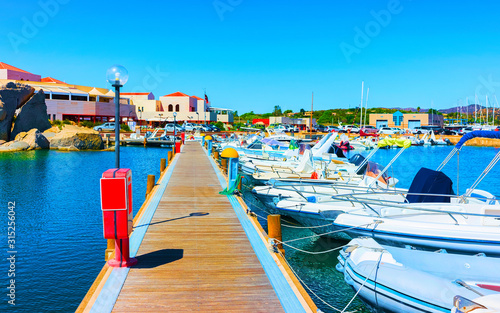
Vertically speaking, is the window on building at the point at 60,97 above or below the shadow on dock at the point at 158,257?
above

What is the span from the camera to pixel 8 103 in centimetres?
4725

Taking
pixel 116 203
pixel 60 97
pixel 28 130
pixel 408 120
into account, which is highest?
pixel 60 97

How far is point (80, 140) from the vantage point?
48938mm

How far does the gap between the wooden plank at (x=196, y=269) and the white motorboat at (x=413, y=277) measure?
2034 millimetres

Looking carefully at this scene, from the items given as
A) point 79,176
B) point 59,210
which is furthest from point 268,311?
point 79,176

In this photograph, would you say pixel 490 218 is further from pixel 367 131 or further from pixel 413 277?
pixel 367 131

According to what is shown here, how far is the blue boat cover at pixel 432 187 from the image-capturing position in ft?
36.7

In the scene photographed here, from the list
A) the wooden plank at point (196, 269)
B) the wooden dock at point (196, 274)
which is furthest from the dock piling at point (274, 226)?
the wooden plank at point (196, 269)

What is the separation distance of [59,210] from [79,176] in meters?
10.8

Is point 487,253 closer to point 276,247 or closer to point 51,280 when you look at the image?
point 276,247

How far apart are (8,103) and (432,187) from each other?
49821 mm

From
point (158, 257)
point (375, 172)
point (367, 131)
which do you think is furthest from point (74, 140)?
point (367, 131)

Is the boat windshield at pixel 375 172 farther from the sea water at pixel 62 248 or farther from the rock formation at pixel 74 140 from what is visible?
the rock formation at pixel 74 140

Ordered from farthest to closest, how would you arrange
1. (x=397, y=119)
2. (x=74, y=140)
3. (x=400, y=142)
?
1. (x=397, y=119)
2. (x=74, y=140)
3. (x=400, y=142)
